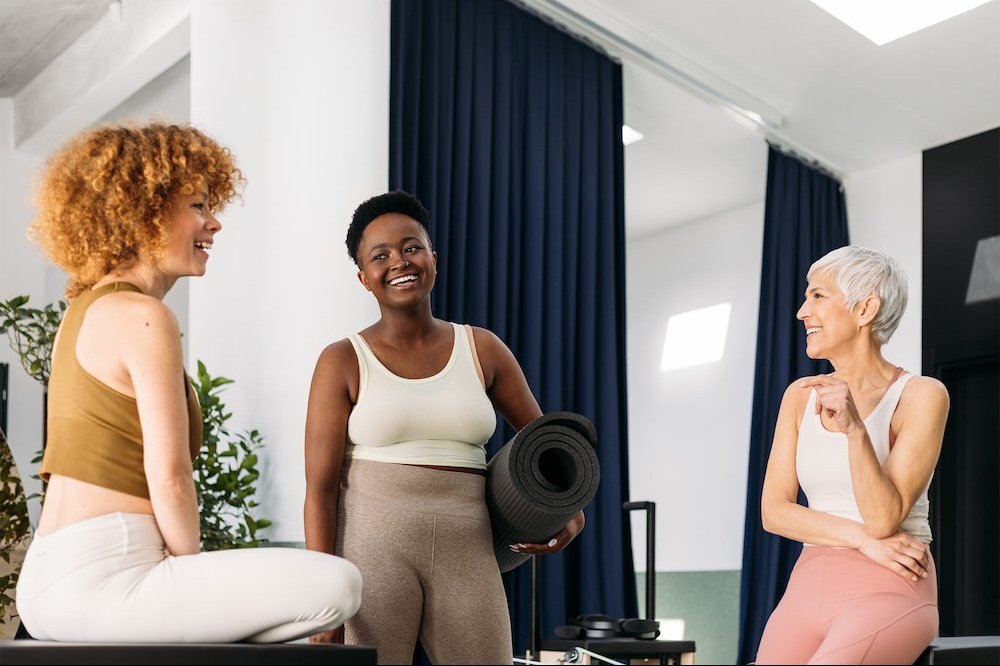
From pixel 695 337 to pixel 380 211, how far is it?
5353 millimetres

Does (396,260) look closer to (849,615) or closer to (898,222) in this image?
(849,615)

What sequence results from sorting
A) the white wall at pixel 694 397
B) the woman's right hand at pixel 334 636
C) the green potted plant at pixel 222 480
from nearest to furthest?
the woman's right hand at pixel 334 636, the green potted plant at pixel 222 480, the white wall at pixel 694 397

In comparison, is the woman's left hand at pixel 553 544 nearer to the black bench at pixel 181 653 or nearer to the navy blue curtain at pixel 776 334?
the black bench at pixel 181 653

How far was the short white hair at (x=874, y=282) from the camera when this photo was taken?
2.09 meters

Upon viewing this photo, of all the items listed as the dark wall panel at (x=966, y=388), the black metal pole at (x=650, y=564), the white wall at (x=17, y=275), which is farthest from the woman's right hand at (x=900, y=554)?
the white wall at (x=17, y=275)

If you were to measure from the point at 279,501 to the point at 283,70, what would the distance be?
1520 millimetres

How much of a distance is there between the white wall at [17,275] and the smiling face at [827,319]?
5.08 meters

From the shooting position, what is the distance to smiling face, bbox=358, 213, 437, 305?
215 cm

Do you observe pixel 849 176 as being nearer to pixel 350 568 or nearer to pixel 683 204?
pixel 683 204

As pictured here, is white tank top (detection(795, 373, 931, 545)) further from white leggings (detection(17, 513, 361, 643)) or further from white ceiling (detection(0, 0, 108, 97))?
white ceiling (detection(0, 0, 108, 97))

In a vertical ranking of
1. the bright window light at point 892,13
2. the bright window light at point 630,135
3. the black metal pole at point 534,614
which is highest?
the bright window light at point 892,13

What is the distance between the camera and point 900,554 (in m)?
1.89

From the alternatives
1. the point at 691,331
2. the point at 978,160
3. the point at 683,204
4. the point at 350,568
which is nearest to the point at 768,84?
the point at 978,160

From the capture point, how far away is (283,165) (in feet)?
13.1
